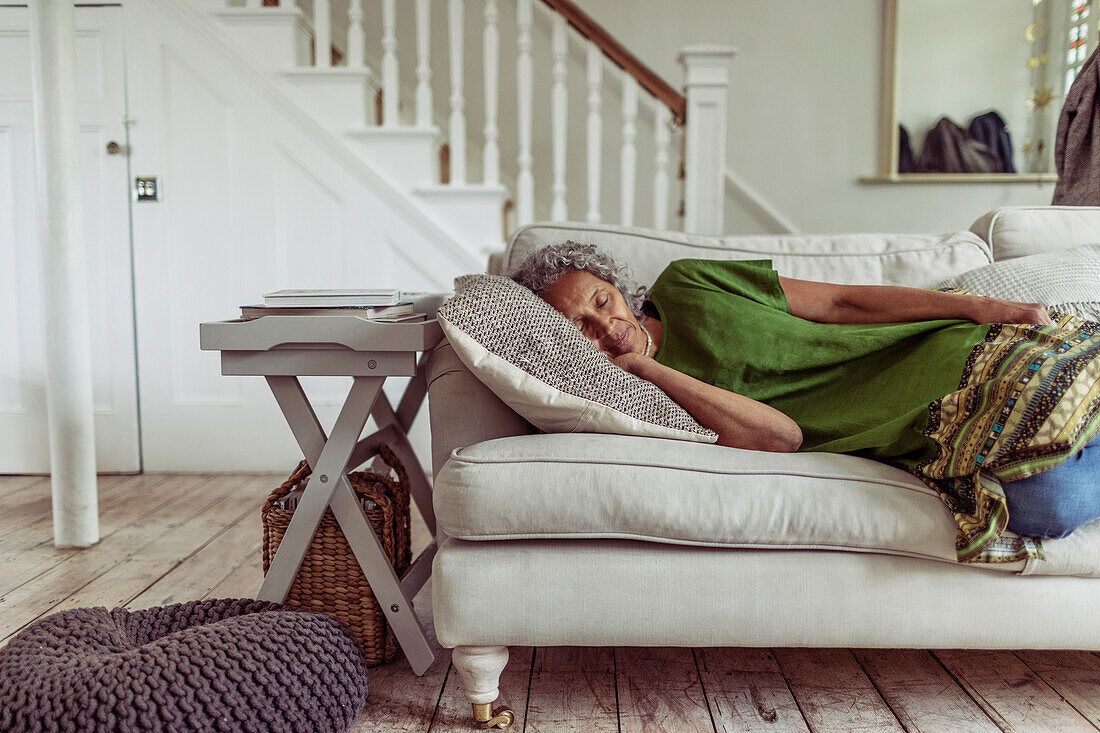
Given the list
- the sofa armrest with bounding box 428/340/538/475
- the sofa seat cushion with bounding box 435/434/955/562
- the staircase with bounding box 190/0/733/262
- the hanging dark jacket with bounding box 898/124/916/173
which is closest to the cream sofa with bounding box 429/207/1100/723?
the sofa seat cushion with bounding box 435/434/955/562

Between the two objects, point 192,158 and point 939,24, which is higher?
point 939,24

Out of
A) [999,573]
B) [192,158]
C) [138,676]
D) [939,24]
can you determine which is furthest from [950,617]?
[939,24]

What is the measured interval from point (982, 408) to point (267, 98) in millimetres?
2671

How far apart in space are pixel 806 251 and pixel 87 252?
2.63m

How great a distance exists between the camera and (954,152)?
362cm

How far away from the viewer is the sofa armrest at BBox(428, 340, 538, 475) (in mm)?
1490

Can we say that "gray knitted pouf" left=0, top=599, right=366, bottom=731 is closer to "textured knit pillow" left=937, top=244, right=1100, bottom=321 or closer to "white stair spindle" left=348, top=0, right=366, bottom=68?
"textured knit pillow" left=937, top=244, right=1100, bottom=321

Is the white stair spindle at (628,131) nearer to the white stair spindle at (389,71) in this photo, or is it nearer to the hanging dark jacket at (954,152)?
the white stair spindle at (389,71)

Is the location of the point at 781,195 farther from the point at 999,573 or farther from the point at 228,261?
the point at 999,573

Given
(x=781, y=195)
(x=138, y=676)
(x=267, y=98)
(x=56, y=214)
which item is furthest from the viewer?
(x=781, y=195)

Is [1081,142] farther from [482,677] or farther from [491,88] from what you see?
[482,677]

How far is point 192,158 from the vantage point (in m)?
3.02

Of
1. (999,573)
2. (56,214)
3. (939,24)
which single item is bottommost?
(999,573)

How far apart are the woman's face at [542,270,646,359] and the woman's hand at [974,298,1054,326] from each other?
0.71m
